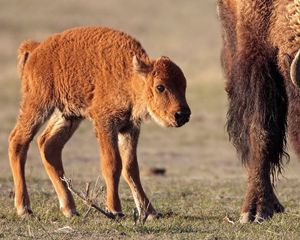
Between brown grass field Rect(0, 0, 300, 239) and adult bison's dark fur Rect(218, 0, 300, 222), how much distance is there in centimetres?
40

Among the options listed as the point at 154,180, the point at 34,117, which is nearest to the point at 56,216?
the point at 34,117

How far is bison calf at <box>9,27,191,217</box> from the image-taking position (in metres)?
9.44

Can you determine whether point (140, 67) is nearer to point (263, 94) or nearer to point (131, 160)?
Result: point (131, 160)

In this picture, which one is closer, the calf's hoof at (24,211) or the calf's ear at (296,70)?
the calf's ear at (296,70)

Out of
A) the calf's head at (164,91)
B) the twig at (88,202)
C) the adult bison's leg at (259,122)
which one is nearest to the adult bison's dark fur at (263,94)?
the adult bison's leg at (259,122)

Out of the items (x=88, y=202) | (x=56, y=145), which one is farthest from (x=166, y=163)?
(x=88, y=202)

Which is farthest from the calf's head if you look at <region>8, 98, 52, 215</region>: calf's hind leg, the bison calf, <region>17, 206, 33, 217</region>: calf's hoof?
<region>17, 206, 33, 217</region>: calf's hoof

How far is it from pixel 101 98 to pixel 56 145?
0.99 m

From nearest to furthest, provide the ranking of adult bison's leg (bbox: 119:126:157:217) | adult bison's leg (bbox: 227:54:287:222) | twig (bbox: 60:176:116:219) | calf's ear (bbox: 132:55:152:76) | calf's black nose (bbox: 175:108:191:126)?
twig (bbox: 60:176:116:219) → calf's black nose (bbox: 175:108:191:126) → calf's ear (bbox: 132:55:152:76) → adult bison's leg (bbox: 227:54:287:222) → adult bison's leg (bbox: 119:126:157:217)

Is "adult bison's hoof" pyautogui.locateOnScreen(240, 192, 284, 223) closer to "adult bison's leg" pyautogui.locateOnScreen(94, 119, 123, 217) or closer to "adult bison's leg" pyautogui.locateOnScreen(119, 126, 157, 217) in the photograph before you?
"adult bison's leg" pyautogui.locateOnScreen(119, 126, 157, 217)

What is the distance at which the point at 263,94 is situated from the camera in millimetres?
9641

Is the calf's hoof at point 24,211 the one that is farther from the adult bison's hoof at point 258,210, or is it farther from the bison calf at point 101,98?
the adult bison's hoof at point 258,210

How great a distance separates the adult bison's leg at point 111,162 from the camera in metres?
9.43

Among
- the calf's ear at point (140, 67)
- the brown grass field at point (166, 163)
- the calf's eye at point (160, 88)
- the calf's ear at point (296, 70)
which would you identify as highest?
the calf's ear at point (296, 70)
